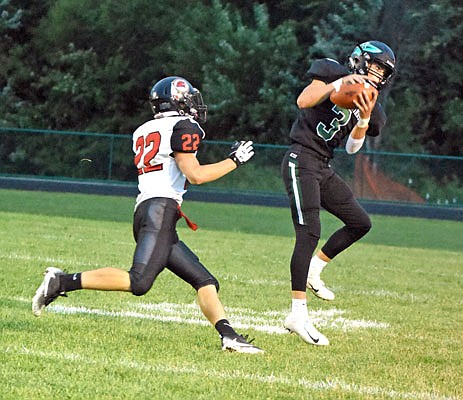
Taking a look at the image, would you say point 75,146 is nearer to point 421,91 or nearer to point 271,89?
point 271,89

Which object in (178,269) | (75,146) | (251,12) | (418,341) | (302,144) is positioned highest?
(302,144)

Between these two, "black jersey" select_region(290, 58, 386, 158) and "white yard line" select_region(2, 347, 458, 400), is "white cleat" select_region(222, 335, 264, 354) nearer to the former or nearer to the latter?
"white yard line" select_region(2, 347, 458, 400)

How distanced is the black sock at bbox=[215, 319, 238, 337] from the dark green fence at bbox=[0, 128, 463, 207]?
64.2ft

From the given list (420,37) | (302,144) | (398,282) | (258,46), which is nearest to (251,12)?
(258,46)

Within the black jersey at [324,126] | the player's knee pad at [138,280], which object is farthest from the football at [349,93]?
the player's knee pad at [138,280]

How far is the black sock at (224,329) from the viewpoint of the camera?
5.54 m

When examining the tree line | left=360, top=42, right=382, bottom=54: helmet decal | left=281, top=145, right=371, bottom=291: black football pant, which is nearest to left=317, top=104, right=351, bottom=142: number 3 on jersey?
left=281, top=145, right=371, bottom=291: black football pant

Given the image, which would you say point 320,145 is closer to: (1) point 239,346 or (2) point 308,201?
(2) point 308,201

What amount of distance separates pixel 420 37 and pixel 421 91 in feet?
5.38

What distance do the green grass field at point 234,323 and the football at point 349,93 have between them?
4.27 feet

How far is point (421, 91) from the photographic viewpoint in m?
31.8

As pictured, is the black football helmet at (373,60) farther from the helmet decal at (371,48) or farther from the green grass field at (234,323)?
the green grass field at (234,323)

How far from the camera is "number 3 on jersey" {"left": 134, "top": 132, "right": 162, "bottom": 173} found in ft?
18.1

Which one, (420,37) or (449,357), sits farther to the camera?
(420,37)
